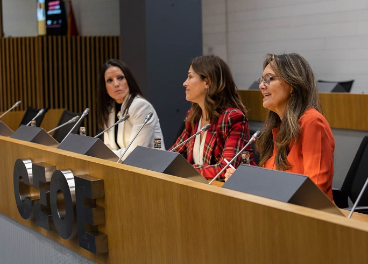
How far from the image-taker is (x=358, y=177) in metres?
2.94

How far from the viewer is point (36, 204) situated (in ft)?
9.18

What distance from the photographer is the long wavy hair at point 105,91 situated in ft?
13.7

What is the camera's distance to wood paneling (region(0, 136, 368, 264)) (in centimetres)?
142

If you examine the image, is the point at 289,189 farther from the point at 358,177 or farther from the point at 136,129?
the point at 136,129

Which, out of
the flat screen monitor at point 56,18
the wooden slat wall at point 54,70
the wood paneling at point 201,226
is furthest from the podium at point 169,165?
the flat screen monitor at point 56,18

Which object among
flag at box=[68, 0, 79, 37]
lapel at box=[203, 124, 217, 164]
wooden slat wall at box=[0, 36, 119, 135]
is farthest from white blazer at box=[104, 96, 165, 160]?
flag at box=[68, 0, 79, 37]

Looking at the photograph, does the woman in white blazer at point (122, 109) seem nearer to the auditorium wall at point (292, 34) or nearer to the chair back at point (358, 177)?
the chair back at point (358, 177)

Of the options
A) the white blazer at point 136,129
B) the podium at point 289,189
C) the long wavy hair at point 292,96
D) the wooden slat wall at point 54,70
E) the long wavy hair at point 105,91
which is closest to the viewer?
the podium at point 289,189

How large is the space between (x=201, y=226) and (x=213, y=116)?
1.55 meters

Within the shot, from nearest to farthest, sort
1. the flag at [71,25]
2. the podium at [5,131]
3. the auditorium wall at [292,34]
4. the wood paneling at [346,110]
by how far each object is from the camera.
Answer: the podium at [5,131]
the wood paneling at [346,110]
the auditorium wall at [292,34]
the flag at [71,25]

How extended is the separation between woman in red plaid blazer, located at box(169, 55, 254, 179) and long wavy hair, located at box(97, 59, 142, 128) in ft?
2.62

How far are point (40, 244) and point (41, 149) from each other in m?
0.46

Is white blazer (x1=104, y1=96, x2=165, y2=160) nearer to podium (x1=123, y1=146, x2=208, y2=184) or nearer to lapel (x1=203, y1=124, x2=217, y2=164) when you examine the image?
lapel (x1=203, y1=124, x2=217, y2=164)

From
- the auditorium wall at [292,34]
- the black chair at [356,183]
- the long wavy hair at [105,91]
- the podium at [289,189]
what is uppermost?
the auditorium wall at [292,34]
